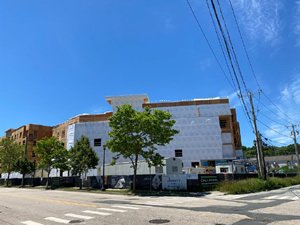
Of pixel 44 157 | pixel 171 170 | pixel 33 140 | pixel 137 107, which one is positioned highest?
pixel 137 107

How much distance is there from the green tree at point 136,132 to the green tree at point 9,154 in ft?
133

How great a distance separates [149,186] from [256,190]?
11.5m

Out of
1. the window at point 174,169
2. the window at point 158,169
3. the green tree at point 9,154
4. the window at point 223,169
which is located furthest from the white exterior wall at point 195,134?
the window at point 158,169

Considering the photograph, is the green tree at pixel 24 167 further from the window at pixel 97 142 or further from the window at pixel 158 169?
the window at pixel 158 169

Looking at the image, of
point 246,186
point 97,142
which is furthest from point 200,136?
point 246,186

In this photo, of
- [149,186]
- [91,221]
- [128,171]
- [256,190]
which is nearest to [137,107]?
[128,171]

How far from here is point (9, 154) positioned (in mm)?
62781

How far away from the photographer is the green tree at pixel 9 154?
62.3 meters

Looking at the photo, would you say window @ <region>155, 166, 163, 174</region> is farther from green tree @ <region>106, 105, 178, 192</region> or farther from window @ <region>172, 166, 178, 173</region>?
green tree @ <region>106, 105, 178, 192</region>

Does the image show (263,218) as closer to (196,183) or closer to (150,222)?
(150,222)

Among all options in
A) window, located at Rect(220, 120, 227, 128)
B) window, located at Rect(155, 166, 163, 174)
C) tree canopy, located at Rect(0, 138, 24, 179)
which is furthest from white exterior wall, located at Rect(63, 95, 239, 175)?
window, located at Rect(155, 166, 163, 174)

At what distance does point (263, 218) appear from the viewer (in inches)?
419

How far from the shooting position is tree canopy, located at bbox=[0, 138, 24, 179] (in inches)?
2453

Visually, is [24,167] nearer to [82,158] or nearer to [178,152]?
[82,158]
